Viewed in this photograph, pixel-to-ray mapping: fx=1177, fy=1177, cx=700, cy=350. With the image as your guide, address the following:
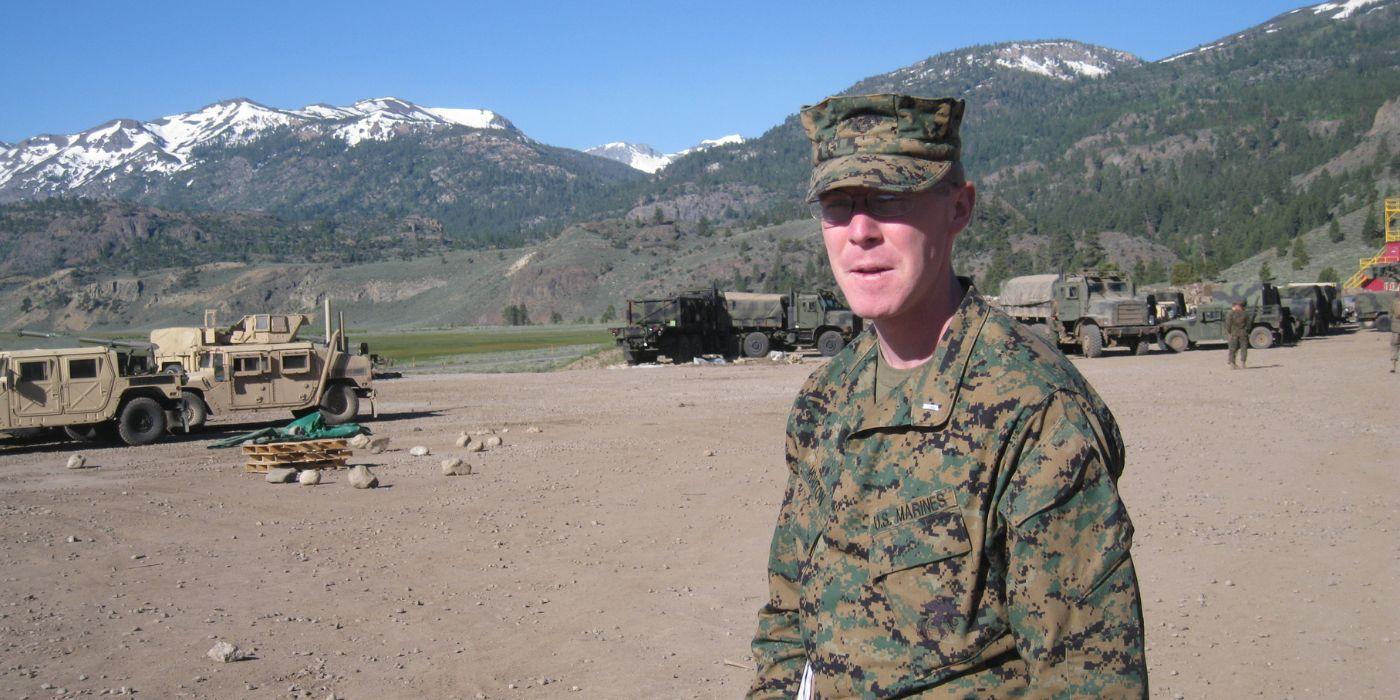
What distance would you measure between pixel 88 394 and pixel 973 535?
18556 millimetres

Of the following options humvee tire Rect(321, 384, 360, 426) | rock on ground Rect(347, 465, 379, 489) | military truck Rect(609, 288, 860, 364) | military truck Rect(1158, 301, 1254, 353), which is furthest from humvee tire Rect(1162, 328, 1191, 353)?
rock on ground Rect(347, 465, 379, 489)

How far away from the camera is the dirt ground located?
6.41 metres

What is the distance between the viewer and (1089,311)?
3322 centimetres

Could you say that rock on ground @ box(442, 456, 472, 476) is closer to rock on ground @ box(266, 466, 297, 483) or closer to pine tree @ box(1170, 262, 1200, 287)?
rock on ground @ box(266, 466, 297, 483)

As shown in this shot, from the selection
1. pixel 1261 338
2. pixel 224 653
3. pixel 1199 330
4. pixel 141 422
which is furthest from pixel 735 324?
pixel 224 653

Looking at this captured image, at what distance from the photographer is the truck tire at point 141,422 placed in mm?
18062

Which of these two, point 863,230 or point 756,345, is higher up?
point 863,230

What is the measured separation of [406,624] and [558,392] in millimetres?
18901

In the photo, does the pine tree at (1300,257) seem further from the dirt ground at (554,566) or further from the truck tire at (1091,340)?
the dirt ground at (554,566)

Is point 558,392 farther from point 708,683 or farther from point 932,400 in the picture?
point 932,400

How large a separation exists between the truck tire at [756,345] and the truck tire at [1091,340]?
10.3 m

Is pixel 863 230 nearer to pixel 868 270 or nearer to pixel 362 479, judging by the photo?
pixel 868 270

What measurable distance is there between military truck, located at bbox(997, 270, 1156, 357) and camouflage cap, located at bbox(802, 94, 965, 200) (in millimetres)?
30654

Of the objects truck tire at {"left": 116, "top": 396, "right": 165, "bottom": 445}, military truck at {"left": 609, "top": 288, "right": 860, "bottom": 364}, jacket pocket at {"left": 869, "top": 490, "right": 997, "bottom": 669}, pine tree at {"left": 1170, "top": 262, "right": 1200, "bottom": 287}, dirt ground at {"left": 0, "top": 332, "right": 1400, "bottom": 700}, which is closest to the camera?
jacket pocket at {"left": 869, "top": 490, "right": 997, "bottom": 669}
